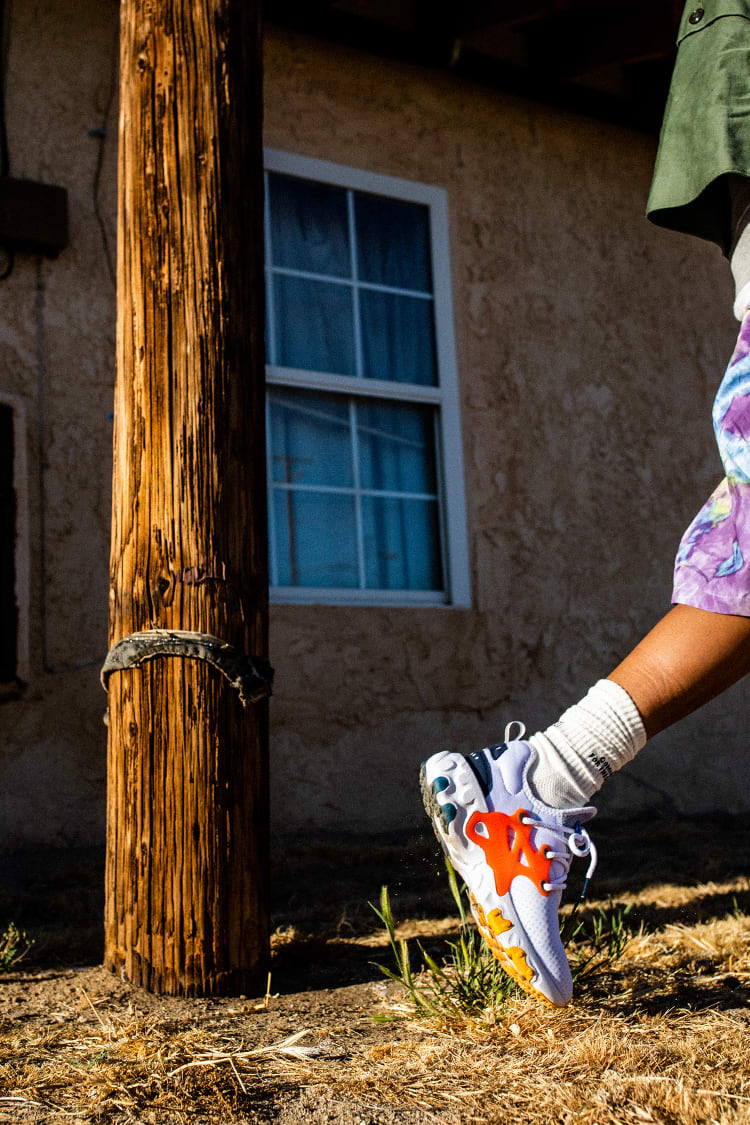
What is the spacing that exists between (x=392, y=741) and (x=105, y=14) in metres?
3.26

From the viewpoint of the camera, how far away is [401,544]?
183 inches

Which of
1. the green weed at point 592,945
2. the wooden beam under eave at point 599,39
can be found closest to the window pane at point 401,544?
the green weed at point 592,945

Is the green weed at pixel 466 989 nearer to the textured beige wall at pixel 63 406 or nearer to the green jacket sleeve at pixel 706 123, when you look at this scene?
the green jacket sleeve at pixel 706 123

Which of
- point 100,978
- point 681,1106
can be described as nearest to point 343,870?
point 100,978

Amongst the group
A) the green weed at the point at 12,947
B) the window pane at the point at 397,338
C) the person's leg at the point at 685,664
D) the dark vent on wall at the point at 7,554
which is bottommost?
the green weed at the point at 12,947

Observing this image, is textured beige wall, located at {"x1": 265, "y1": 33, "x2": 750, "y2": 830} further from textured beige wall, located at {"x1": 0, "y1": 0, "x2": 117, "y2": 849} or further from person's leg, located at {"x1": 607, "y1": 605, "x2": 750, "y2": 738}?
person's leg, located at {"x1": 607, "y1": 605, "x2": 750, "y2": 738}

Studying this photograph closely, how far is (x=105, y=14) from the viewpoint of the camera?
4.21 metres

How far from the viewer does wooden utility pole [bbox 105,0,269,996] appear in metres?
1.99

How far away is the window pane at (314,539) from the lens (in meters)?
4.38

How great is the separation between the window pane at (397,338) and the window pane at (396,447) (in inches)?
6.0

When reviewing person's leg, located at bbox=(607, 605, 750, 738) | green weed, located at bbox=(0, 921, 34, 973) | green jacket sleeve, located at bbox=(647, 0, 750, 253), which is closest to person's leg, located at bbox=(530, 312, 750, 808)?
person's leg, located at bbox=(607, 605, 750, 738)

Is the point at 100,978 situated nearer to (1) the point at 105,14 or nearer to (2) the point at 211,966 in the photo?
(2) the point at 211,966

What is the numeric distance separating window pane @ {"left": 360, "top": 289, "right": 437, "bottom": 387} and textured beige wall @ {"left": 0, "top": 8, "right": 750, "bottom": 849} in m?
0.17

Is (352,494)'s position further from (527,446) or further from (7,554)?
(7,554)
